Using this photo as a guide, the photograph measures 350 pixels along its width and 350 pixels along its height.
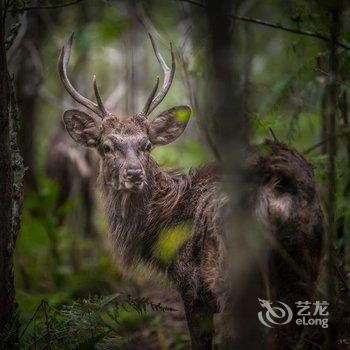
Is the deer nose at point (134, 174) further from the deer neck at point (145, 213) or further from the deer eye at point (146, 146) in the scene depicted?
the deer eye at point (146, 146)

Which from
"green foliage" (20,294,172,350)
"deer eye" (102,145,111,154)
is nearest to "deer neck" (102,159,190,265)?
"deer eye" (102,145,111,154)

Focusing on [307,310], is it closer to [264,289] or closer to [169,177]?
[264,289]

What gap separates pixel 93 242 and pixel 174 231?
5.77 m

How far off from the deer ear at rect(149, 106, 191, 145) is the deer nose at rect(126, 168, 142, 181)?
86 cm

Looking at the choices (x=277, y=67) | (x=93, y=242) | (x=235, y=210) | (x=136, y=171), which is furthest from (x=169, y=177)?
(x=277, y=67)

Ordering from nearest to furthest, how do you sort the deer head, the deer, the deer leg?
1. the deer
2. the deer leg
3. the deer head

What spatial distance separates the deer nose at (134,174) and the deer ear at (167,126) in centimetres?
86

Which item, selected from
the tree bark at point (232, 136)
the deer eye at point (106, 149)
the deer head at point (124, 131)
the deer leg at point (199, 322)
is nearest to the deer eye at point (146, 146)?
the deer head at point (124, 131)

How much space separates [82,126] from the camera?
6.43 metres

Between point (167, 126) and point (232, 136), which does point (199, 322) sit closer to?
point (167, 126)
